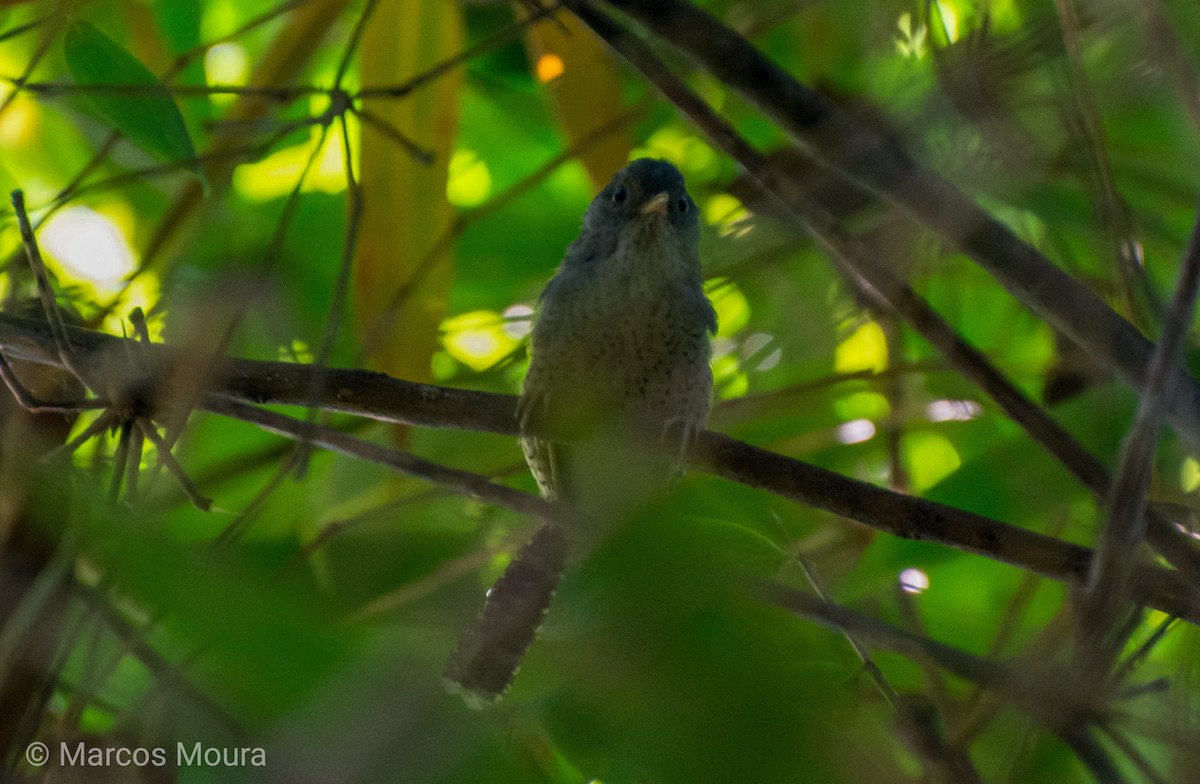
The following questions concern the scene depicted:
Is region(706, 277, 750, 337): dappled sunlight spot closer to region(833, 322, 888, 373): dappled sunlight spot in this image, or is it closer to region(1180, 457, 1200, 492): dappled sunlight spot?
region(833, 322, 888, 373): dappled sunlight spot

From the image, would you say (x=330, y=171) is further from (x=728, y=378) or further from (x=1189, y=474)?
(x=1189, y=474)

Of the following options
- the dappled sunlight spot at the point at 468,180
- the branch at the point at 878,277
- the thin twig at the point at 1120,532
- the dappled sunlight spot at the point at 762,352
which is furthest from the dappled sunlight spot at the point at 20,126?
the thin twig at the point at 1120,532

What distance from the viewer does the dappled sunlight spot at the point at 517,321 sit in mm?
2879

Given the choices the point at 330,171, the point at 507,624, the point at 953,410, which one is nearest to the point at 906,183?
the point at 507,624

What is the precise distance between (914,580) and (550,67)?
53.8 inches

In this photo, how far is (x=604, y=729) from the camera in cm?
79

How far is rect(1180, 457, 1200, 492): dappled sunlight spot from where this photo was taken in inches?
73.8

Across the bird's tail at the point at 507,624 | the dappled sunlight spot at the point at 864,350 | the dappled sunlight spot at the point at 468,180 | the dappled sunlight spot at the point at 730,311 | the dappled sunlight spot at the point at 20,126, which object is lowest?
the bird's tail at the point at 507,624

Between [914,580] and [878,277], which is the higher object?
[878,277]

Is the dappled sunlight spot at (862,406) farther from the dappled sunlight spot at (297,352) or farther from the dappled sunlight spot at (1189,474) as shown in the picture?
the dappled sunlight spot at (297,352)

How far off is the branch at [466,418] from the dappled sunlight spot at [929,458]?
1.08 meters

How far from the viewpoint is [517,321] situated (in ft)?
9.50

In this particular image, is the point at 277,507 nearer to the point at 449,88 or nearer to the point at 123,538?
the point at 123,538

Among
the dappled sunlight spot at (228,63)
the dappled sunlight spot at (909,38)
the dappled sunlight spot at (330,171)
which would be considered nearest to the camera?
the dappled sunlight spot at (909,38)
